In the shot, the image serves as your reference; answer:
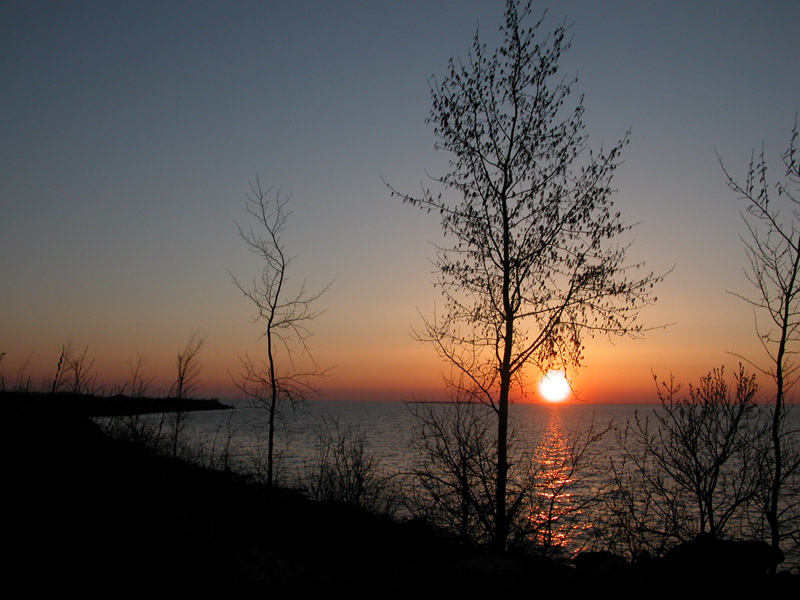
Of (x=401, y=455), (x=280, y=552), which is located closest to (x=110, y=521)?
(x=280, y=552)

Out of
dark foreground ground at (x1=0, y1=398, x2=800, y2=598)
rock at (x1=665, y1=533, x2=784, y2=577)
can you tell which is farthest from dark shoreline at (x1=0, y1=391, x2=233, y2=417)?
rock at (x1=665, y1=533, x2=784, y2=577)

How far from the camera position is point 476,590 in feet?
22.3

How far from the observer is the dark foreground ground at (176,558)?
6.78 meters

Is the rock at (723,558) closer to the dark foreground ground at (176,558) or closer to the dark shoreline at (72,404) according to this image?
the dark foreground ground at (176,558)

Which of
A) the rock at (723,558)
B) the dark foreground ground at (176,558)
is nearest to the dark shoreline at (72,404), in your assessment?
the dark foreground ground at (176,558)

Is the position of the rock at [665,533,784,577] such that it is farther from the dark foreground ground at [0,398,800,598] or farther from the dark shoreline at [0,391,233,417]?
the dark shoreline at [0,391,233,417]

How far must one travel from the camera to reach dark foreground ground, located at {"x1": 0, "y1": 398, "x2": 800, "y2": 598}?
678 centimetres

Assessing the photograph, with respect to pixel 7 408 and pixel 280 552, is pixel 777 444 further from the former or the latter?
pixel 7 408

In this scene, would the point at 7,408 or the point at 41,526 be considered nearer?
the point at 41,526

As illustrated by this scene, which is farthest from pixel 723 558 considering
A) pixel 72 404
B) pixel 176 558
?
pixel 72 404

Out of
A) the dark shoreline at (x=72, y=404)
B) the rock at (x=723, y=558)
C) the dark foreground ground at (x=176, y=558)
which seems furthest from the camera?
the dark shoreline at (x=72, y=404)

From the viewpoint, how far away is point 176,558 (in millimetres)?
7309

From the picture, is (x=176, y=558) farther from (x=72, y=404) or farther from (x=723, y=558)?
(x=72, y=404)

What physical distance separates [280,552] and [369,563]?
1864 millimetres
